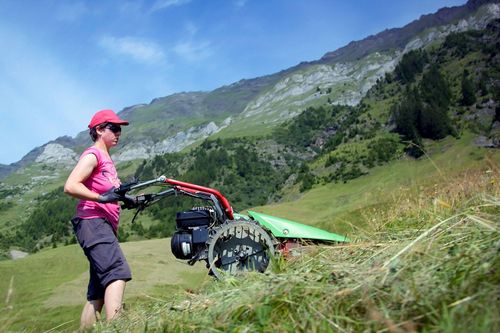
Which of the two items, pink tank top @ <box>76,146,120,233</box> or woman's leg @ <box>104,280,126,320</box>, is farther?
pink tank top @ <box>76,146,120,233</box>

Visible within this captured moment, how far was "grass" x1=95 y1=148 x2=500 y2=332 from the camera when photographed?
2.16 metres

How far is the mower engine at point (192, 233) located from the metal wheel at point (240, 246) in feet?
0.78

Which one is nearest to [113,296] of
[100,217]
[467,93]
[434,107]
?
[100,217]

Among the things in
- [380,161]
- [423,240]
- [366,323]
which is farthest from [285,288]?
[380,161]

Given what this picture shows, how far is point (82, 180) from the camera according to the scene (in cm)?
544

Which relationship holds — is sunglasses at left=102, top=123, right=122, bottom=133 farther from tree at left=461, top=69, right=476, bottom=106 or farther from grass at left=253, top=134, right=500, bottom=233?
tree at left=461, top=69, right=476, bottom=106

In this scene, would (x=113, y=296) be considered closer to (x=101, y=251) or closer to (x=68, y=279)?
(x=101, y=251)

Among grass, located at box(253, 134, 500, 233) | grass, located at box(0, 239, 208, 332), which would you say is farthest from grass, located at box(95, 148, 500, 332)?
grass, located at box(0, 239, 208, 332)

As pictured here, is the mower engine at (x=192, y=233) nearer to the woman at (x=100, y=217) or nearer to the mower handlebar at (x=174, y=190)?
the mower handlebar at (x=174, y=190)

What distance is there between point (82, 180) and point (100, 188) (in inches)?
10.9

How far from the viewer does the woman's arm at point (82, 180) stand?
5.26m

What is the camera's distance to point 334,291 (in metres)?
2.68

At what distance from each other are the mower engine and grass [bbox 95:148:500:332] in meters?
2.60

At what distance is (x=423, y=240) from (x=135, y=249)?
17.0 m
